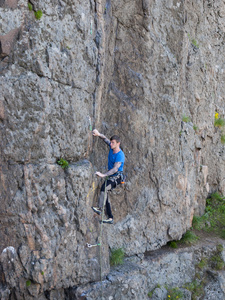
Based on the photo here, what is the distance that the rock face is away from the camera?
5.37 m

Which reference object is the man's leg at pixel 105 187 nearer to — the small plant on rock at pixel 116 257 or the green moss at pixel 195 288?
the small plant on rock at pixel 116 257

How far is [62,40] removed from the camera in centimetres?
586

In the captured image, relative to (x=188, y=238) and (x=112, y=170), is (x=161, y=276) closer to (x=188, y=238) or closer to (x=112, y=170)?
(x=188, y=238)

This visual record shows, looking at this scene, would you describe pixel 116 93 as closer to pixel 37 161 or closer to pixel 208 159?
pixel 37 161

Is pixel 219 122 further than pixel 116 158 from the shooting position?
Yes

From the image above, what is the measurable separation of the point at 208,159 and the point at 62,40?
7276 millimetres

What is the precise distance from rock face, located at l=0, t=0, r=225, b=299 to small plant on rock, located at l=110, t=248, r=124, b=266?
23 cm

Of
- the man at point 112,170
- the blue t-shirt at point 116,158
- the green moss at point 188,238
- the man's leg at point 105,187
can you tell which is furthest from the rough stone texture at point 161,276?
the blue t-shirt at point 116,158

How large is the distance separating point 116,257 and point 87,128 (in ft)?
10.4

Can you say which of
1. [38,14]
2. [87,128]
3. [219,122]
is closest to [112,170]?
[87,128]

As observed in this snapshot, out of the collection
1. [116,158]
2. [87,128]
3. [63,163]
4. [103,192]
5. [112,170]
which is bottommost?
[103,192]

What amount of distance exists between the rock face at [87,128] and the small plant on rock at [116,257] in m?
0.23

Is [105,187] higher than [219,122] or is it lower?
lower

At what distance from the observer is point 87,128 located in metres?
6.53
